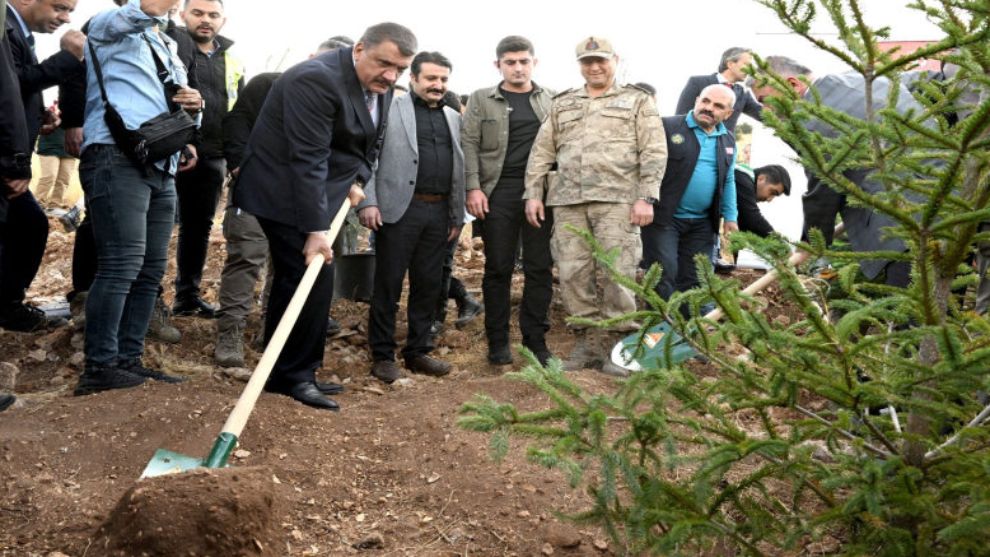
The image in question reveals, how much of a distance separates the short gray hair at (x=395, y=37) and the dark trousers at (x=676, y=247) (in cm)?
236

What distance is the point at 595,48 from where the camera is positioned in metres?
5.65

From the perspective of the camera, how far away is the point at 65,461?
3.69 metres

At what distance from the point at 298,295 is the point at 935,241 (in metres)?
2.47

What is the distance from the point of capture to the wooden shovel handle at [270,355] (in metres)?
3.50

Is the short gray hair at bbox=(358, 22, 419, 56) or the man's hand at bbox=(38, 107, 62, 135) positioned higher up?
the short gray hair at bbox=(358, 22, 419, 56)

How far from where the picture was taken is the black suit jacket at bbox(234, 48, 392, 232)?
14.4ft

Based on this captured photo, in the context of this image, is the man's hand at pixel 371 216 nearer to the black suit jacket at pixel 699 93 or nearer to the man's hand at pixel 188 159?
the man's hand at pixel 188 159

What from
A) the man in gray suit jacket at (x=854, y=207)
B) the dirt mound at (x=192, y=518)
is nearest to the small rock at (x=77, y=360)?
the dirt mound at (x=192, y=518)

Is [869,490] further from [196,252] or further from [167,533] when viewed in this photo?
[196,252]

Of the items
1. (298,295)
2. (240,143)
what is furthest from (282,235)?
(240,143)

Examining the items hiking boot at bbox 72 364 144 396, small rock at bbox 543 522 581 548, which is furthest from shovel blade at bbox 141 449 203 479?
small rock at bbox 543 522 581 548

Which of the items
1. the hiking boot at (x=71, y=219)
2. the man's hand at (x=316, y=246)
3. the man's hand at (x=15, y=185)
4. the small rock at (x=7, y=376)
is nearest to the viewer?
the man's hand at (x=15, y=185)

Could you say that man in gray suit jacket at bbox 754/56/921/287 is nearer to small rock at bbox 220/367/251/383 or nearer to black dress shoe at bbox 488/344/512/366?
black dress shoe at bbox 488/344/512/366

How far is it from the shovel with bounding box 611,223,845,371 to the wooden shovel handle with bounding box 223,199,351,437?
1291 mm
